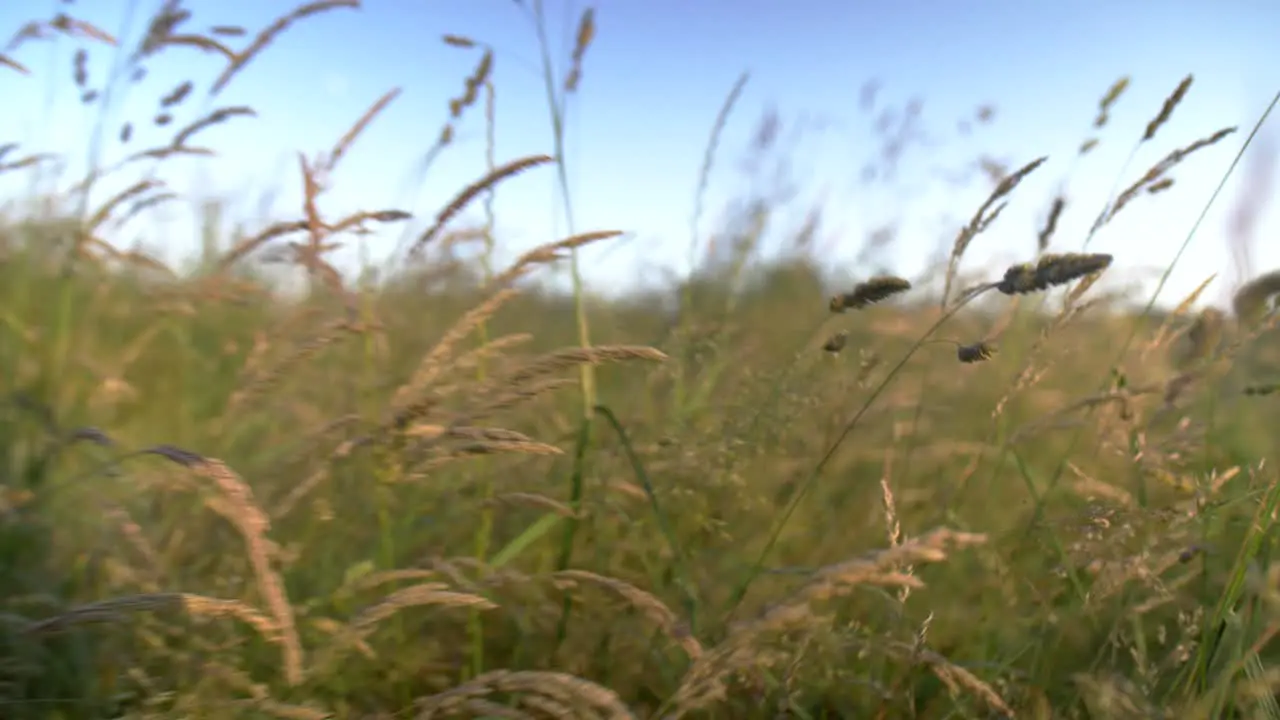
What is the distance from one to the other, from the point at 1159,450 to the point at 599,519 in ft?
2.89

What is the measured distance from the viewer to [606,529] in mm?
1444

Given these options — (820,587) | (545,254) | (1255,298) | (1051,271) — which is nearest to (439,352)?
(545,254)

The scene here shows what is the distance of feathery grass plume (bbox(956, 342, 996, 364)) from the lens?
85 centimetres

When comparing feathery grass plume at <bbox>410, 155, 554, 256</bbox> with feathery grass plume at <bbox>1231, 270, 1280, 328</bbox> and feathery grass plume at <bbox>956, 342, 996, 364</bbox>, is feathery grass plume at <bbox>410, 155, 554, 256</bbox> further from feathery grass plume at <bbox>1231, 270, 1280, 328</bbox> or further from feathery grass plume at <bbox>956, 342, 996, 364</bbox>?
feathery grass plume at <bbox>1231, 270, 1280, 328</bbox>

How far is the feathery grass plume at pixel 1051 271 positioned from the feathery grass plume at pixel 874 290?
102 millimetres

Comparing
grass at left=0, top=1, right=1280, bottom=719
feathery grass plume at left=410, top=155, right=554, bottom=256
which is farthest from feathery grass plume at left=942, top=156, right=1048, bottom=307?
feathery grass plume at left=410, top=155, right=554, bottom=256

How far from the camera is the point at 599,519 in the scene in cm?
139

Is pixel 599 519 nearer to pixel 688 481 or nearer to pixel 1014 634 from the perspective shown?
pixel 688 481

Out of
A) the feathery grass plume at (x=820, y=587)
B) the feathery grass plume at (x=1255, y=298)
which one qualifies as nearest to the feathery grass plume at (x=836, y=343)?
the feathery grass plume at (x=820, y=587)

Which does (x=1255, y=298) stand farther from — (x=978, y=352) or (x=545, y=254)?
(x=545, y=254)

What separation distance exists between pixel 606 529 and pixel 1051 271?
88cm

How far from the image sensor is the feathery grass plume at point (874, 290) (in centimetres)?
90

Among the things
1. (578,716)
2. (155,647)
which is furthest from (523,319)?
(578,716)

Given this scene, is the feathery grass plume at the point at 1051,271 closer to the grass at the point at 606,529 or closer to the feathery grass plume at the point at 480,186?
the grass at the point at 606,529
